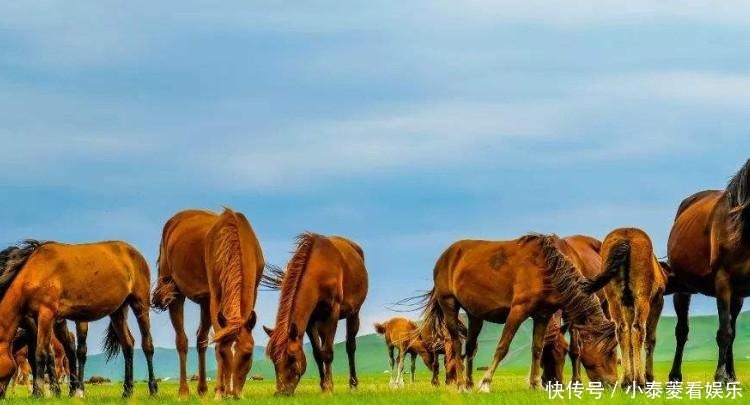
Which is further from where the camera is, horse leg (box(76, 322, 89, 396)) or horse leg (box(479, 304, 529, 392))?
horse leg (box(76, 322, 89, 396))

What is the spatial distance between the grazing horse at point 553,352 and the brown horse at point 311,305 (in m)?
3.82

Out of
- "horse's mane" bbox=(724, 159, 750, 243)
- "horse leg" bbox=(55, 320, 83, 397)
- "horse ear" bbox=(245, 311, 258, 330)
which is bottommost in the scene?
"horse leg" bbox=(55, 320, 83, 397)

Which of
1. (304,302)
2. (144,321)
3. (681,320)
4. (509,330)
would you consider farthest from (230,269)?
(681,320)

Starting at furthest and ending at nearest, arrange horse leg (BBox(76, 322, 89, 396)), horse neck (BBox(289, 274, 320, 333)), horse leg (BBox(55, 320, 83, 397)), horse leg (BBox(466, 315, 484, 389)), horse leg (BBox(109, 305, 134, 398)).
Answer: horse leg (BBox(55, 320, 83, 397))
horse leg (BBox(76, 322, 89, 396))
horse leg (BBox(109, 305, 134, 398))
horse leg (BBox(466, 315, 484, 389))
horse neck (BBox(289, 274, 320, 333))

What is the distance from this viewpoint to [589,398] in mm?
15406

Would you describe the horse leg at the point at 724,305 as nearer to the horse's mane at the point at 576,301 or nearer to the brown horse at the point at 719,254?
the brown horse at the point at 719,254

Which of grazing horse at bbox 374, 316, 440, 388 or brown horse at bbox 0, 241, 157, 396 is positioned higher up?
brown horse at bbox 0, 241, 157, 396

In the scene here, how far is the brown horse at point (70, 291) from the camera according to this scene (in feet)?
62.2

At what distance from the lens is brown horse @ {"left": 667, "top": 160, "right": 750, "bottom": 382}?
1856 cm

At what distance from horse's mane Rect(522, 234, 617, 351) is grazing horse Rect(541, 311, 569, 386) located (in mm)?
1089

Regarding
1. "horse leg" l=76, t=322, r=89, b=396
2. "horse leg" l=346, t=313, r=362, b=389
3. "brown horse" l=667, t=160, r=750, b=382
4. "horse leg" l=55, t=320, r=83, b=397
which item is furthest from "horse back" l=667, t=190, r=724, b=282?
"horse leg" l=55, t=320, r=83, b=397

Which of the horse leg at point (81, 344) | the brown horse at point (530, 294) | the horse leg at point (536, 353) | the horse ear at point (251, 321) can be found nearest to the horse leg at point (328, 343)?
the brown horse at point (530, 294)

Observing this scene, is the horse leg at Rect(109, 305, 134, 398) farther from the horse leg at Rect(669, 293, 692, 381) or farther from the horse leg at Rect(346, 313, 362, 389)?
the horse leg at Rect(669, 293, 692, 381)

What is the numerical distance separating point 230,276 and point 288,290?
131 centimetres
